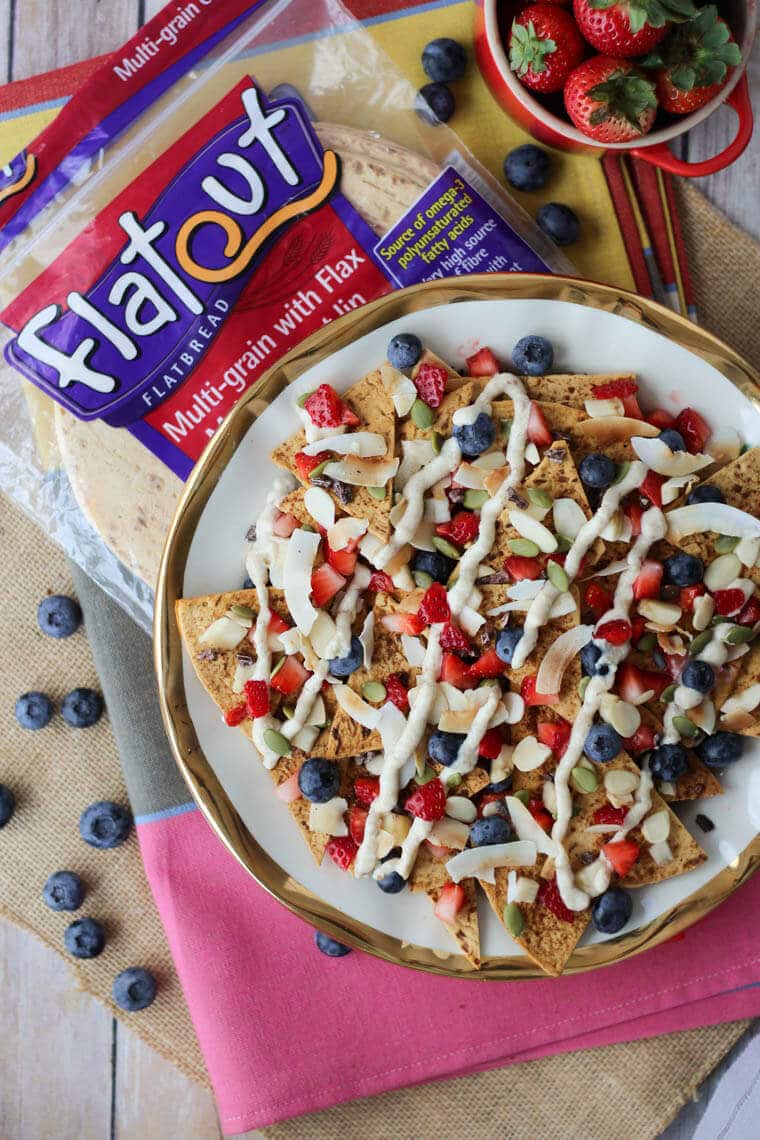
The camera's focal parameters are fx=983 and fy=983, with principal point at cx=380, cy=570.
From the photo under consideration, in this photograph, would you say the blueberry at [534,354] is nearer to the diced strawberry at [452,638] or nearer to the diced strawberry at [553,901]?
the diced strawberry at [452,638]

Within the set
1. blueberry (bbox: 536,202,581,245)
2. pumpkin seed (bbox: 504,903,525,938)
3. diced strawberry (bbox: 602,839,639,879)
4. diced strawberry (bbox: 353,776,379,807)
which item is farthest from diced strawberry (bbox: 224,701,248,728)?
blueberry (bbox: 536,202,581,245)

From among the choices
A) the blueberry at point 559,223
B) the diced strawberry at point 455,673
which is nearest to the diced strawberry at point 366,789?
the diced strawberry at point 455,673

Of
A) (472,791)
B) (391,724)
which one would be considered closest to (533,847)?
(472,791)

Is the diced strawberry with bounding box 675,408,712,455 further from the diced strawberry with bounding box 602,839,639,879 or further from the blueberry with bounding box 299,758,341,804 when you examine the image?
the blueberry with bounding box 299,758,341,804

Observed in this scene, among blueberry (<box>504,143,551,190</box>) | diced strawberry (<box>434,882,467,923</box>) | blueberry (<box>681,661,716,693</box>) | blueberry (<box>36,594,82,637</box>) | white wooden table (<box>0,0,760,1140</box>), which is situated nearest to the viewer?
blueberry (<box>681,661,716,693</box>)

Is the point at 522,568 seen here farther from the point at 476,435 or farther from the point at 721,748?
the point at 721,748

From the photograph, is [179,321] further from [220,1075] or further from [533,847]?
[220,1075]
